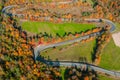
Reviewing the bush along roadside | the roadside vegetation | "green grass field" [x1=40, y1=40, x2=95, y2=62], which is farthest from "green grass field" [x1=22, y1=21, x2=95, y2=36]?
the roadside vegetation

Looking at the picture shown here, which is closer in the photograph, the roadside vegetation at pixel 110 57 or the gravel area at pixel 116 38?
the roadside vegetation at pixel 110 57

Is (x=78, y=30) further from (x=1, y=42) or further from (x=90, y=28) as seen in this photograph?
(x=1, y=42)

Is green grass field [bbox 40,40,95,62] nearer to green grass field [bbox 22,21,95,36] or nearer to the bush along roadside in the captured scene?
the bush along roadside

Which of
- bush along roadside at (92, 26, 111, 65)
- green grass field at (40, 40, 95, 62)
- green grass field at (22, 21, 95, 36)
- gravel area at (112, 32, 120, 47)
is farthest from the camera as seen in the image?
green grass field at (22, 21, 95, 36)

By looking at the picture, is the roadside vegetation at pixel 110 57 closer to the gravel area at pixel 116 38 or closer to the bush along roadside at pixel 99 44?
the bush along roadside at pixel 99 44

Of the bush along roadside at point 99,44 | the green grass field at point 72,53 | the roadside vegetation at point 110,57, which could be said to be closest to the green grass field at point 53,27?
the bush along roadside at point 99,44

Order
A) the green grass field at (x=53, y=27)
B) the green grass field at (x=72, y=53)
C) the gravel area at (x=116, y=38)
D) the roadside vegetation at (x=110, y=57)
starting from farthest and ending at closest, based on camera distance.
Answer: the green grass field at (x=53, y=27) → the gravel area at (x=116, y=38) → the green grass field at (x=72, y=53) → the roadside vegetation at (x=110, y=57)
